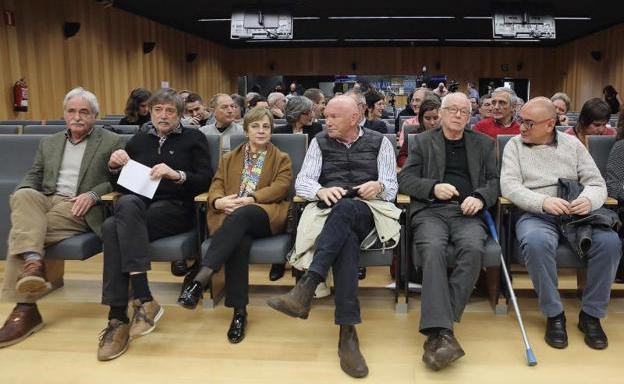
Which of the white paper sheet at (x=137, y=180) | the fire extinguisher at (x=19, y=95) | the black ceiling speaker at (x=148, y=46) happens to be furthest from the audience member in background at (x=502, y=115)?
the black ceiling speaker at (x=148, y=46)

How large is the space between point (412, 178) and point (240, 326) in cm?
119

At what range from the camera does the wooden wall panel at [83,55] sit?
736 centimetres

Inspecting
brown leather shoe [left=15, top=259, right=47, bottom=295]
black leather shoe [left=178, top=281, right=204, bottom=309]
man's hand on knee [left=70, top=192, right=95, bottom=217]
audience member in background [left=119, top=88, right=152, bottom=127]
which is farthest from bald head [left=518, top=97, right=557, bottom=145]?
audience member in background [left=119, top=88, right=152, bottom=127]

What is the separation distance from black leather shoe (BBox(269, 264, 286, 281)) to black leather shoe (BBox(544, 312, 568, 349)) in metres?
1.64

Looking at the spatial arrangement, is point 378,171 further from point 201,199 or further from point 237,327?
point 237,327

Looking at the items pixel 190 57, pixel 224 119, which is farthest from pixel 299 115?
pixel 190 57

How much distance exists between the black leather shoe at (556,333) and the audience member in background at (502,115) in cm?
174

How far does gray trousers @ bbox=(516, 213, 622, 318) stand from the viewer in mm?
2496

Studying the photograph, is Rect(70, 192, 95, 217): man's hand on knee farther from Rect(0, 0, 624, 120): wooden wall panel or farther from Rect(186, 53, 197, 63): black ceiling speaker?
Rect(186, 53, 197, 63): black ceiling speaker

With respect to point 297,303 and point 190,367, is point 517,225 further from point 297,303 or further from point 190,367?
point 190,367

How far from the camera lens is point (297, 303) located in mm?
2350

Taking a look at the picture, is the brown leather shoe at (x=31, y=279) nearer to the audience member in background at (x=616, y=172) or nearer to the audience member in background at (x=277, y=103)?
the audience member in background at (x=616, y=172)

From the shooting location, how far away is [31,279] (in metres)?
2.45

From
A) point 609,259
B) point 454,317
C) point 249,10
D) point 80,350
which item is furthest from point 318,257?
point 249,10
